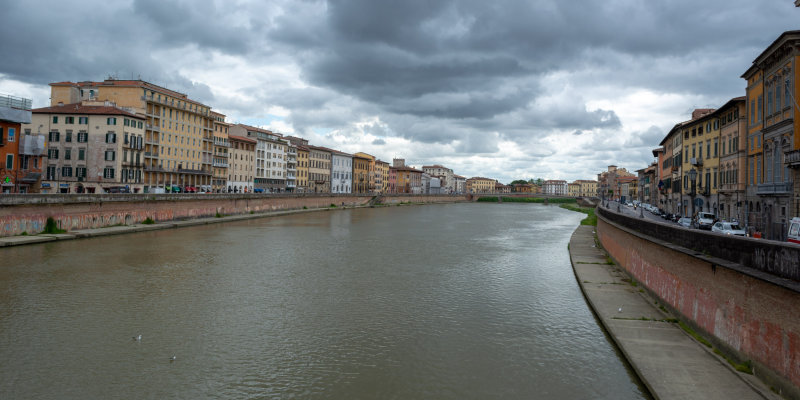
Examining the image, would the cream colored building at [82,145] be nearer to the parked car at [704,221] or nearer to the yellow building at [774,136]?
the parked car at [704,221]

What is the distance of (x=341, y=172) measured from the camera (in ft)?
447

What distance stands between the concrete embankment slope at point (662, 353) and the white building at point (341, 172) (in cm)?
11654

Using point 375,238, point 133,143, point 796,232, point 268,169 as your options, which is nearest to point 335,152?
point 268,169

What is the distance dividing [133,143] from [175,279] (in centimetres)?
5067

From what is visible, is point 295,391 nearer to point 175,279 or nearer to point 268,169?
point 175,279

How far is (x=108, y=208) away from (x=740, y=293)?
43400mm

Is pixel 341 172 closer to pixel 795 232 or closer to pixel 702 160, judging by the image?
pixel 702 160

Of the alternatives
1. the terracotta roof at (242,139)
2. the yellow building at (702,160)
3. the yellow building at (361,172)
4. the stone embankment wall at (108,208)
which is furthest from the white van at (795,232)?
the yellow building at (361,172)

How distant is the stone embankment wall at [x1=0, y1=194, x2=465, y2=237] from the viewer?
3138 centimetres

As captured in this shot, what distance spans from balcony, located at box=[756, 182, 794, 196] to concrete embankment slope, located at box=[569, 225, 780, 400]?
15688 mm

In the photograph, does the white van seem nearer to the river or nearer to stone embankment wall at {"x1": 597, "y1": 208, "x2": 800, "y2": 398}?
stone embankment wall at {"x1": 597, "y1": 208, "x2": 800, "y2": 398}

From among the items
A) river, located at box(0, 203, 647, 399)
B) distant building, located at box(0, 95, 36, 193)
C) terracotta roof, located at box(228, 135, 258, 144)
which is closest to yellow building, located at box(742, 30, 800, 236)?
river, located at box(0, 203, 647, 399)

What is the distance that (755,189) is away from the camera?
32438mm

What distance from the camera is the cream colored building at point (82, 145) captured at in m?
59.2
